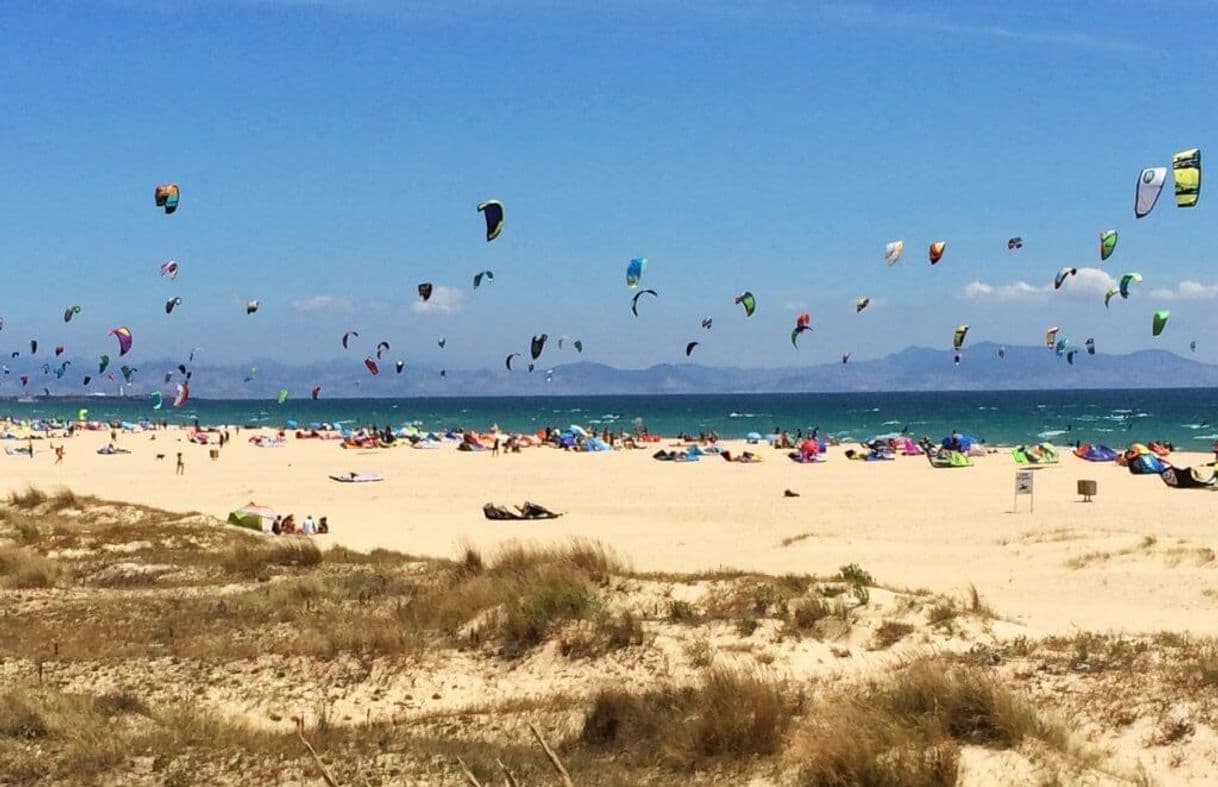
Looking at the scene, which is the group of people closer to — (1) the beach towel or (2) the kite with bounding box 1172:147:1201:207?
(2) the kite with bounding box 1172:147:1201:207

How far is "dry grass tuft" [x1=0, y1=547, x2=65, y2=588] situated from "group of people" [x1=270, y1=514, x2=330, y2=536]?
5656mm

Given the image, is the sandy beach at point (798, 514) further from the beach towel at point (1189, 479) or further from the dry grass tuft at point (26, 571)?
the dry grass tuft at point (26, 571)

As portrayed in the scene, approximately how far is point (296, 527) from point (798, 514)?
35.0ft

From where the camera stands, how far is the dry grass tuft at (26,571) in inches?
485

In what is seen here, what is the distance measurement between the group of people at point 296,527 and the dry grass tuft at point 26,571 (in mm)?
5656

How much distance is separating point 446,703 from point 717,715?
7.79 ft

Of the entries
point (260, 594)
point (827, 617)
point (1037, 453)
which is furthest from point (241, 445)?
point (827, 617)

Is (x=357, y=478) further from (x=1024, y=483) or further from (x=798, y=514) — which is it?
(x=1024, y=483)

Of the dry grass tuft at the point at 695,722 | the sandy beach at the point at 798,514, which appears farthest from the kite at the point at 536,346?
the dry grass tuft at the point at 695,722

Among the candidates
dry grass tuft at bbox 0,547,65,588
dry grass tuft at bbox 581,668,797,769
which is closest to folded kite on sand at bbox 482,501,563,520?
dry grass tuft at bbox 0,547,65,588

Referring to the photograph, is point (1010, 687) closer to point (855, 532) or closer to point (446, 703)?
point (446, 703)

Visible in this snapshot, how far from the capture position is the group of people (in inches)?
759

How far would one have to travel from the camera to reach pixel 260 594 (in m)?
11.2

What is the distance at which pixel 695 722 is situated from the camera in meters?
6.32
